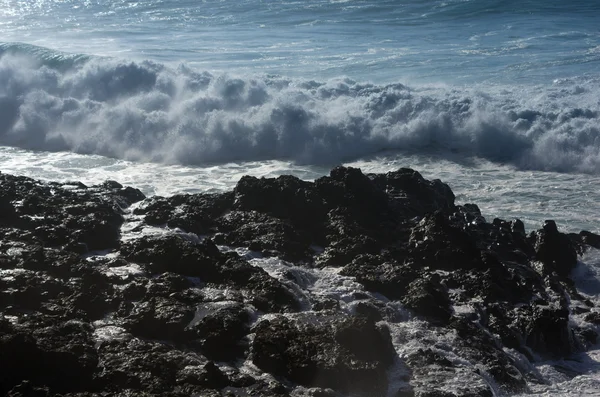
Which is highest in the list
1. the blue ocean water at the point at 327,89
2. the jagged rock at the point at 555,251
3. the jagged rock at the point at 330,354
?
the blue ocean water at the point at 327,89

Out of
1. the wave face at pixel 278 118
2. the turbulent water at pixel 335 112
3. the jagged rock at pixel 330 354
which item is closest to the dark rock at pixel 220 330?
the jagged rock at pixel 330 354

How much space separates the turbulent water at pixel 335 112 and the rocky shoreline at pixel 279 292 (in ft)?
3.70

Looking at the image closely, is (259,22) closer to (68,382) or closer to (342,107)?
(342,107)

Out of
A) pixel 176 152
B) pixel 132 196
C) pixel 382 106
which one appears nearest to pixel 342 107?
pixel 382 106

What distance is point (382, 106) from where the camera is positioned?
21781 millimetres

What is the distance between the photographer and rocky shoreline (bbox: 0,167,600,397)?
316 inches

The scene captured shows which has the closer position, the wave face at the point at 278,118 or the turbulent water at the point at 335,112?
the turbulent water at the point at 335,112

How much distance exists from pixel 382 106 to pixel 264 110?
3.12m

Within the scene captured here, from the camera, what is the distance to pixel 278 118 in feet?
67.1

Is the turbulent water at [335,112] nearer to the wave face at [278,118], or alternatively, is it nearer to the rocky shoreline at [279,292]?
the wave face at [278,118]

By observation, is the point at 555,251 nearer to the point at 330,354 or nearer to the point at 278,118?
the point at 330,354

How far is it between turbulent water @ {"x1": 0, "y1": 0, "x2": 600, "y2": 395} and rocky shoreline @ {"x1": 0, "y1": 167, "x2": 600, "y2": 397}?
1.13 meters

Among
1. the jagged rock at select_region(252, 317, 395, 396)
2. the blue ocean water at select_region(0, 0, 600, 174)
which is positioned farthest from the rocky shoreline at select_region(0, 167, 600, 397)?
the blue ocean water at select_region(0, 0, 600, 174)

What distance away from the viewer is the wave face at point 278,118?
19.1 metres
